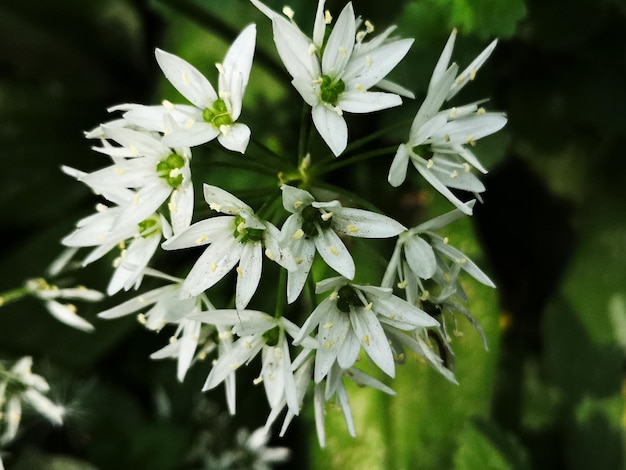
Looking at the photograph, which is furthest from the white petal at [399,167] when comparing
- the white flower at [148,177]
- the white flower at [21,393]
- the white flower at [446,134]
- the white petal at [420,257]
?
the white flower at [21,393]

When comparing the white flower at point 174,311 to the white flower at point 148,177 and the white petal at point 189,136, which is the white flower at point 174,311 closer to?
the white flower at point 148,177

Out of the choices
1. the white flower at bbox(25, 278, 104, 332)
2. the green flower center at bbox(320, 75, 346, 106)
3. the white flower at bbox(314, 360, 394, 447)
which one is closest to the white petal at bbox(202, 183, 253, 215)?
the green flower center at bbox(320, 75, 346, 106)

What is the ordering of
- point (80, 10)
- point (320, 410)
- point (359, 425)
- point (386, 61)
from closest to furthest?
1. point (386, 61)
2. point (320, 410)
3. point (359, 425)
4. point (80, 10)

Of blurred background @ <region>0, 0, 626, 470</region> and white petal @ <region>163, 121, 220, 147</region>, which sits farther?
blurred background @ <region>0, 0, 626, 470</region>

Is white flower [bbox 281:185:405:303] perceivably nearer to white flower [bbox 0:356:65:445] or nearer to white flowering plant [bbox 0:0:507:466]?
white flowering plant [bbox 0:0:507:466]

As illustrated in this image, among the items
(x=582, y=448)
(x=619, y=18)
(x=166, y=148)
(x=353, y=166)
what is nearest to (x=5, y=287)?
(x=353, y=166)

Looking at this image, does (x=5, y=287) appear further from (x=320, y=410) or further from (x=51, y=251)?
(x=320, y=410)
